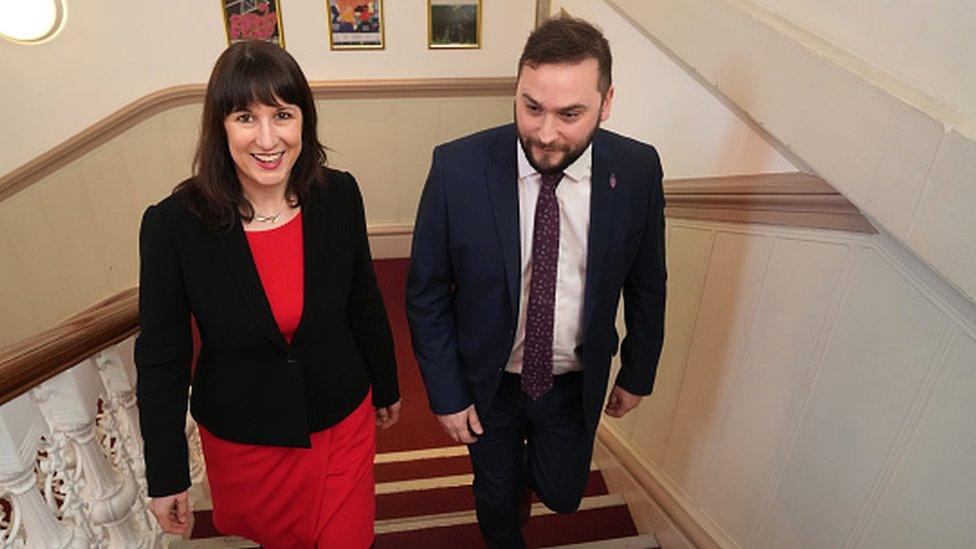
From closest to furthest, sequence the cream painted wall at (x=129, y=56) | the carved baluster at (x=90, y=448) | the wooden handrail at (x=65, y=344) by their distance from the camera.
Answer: the wooden handrail at (x=65, y=344), the carved baluster at (x=90, y=448), the cream painted wall at (x=129, y=56)

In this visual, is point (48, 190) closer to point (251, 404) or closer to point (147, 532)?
point (147, 532)

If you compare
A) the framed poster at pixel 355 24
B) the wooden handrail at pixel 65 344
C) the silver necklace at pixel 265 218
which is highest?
the framed poster at pixel 355 24

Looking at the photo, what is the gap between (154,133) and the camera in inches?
157

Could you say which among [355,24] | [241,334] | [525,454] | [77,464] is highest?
[355,24]

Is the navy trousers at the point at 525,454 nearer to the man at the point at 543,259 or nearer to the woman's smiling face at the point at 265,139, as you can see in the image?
the man at the point at 543,259

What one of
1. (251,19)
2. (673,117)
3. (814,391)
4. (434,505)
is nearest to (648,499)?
(434,505)

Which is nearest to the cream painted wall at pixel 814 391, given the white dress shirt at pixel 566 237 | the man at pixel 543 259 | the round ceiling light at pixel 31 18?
the man at pixel 543 259

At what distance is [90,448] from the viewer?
1513 millimetres

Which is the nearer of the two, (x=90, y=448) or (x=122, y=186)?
(x=90, y=448)

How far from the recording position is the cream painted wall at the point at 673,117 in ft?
5.68

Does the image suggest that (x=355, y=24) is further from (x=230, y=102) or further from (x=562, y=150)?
(x=562, y=150)

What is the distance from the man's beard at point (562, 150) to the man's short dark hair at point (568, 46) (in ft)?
0.35

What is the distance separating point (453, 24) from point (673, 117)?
2.38 meters

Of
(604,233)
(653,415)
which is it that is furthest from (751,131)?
(653,415)
